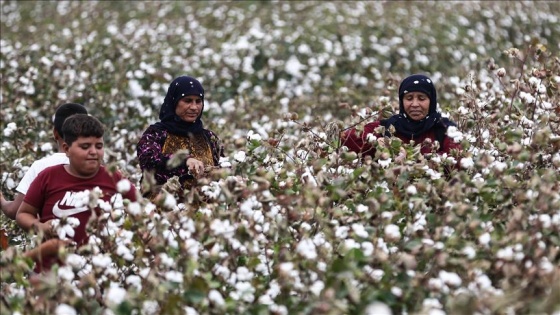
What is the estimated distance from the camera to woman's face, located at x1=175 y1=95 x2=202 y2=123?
216 inches

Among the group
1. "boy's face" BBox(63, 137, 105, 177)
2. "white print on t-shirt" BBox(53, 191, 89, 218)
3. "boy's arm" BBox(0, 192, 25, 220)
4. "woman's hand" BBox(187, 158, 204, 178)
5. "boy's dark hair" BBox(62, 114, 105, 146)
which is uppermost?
"boy's dark hair" BBox(62, 114, 105, 146)

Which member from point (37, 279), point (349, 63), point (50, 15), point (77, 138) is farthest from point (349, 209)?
point (50, 15)

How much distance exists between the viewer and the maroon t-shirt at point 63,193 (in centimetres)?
413

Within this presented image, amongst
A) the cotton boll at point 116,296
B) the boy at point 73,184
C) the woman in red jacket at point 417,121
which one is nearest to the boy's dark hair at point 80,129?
the boy at point 73,184

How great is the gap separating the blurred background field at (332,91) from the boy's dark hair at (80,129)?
403mm

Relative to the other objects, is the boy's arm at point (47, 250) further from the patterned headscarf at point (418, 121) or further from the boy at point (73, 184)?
the patterned headscarf at point (418, 121)

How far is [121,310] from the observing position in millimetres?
3086

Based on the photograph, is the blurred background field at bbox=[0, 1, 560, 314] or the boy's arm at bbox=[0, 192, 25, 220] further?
the boy's arm at bbox=[0, 192, 25, 220]

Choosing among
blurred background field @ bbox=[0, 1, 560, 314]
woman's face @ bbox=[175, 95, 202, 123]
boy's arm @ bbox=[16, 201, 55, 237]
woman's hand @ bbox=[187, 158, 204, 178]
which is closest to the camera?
blurred background field @ bbox=[0, 1, 560, 314]

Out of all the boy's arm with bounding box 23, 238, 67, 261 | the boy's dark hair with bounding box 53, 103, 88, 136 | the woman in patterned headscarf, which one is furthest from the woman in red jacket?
the boy's arm with bounding box 23, 238, 67, 261

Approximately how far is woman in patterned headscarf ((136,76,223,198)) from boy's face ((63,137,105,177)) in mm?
1164

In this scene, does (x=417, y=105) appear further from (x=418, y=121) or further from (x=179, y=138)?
(x=179, y=138)

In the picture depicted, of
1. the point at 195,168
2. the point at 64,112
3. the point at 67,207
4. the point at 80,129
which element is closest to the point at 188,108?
the point at 195,168

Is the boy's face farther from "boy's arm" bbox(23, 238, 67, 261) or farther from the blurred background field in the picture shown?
"boy's arm" bbox(23, 238, 67, 261)
